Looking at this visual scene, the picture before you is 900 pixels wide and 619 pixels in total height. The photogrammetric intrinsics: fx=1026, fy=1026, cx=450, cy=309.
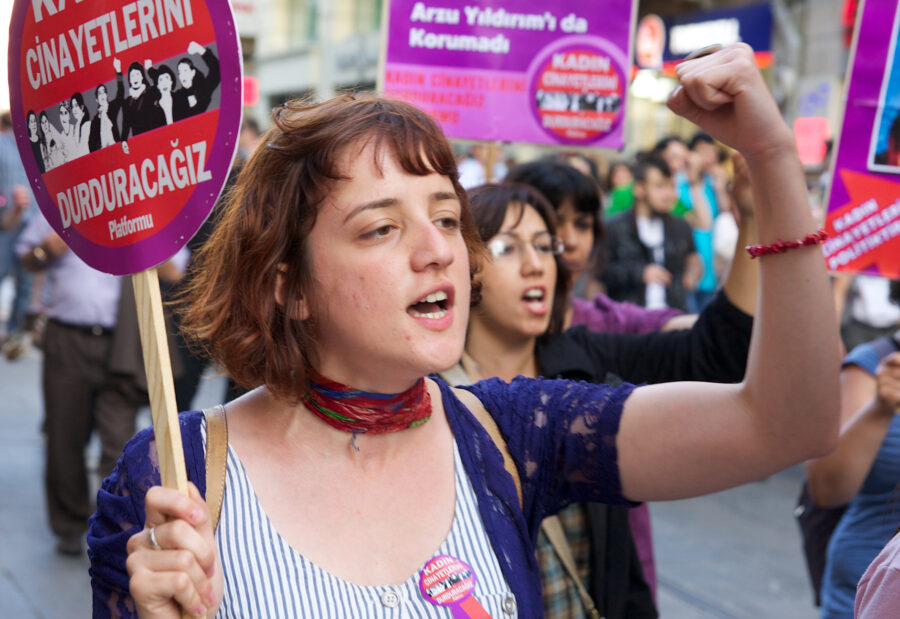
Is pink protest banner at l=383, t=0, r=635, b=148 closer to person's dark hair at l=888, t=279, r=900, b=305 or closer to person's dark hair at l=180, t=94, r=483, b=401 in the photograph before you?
person's dark hair at l=888, t=279, r=900, b=305

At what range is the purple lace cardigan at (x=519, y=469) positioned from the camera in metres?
1.67

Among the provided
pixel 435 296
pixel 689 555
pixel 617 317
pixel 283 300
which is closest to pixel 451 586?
pixel 435 296

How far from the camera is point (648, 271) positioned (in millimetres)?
6957

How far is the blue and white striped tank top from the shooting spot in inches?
64.7

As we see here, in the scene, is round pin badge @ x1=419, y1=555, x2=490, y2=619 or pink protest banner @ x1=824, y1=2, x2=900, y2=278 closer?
round pin badge @ x1=419, y1=555, x2=490, y2=619

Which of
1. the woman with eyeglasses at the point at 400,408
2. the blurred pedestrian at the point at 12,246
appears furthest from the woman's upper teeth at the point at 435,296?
the blurred pedestrian at the point at 12,246

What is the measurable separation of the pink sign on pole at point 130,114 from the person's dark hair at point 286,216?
1.02 ft

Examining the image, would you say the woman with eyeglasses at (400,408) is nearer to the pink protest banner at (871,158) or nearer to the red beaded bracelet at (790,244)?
the red beaded bracelet at (790,244)

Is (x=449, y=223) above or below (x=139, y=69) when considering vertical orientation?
below

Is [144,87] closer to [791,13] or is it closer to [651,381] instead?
[651,381]

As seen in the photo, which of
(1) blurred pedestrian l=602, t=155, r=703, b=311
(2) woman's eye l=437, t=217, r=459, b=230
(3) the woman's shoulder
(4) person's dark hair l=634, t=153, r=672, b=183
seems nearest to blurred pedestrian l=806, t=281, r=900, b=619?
(2) woman's eye l=437, t=217, r=459, b=230

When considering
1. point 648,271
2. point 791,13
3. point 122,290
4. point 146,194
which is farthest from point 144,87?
point 791,13

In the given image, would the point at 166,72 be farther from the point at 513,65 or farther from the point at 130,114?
the point at 513,65

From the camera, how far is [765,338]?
1621mm
